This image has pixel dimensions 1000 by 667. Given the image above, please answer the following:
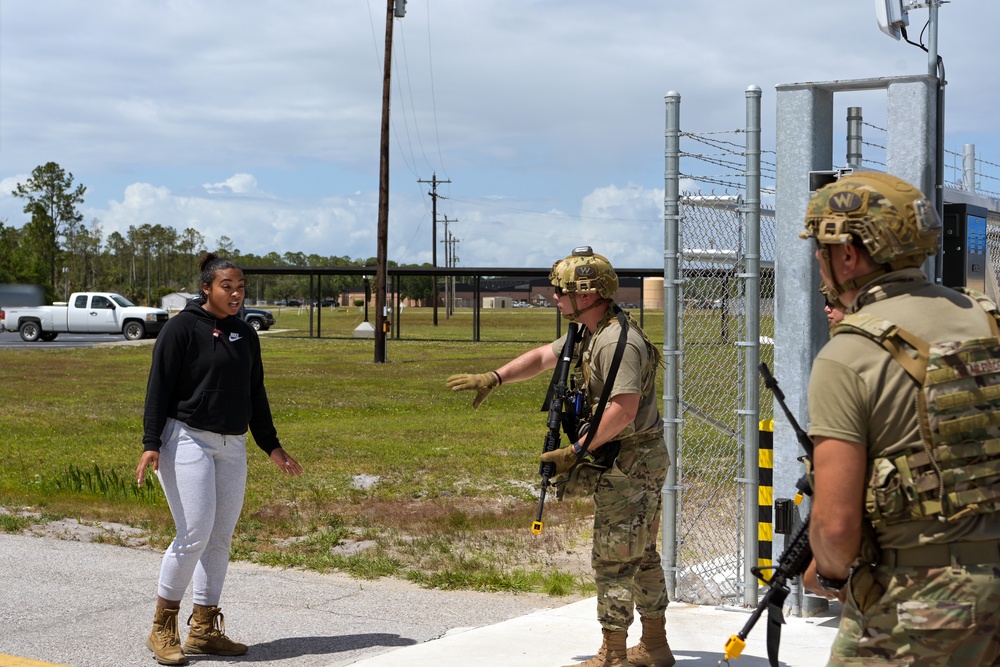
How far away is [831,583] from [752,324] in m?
3.63

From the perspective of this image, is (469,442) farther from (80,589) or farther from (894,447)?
(894,447)

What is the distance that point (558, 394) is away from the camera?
204 inches

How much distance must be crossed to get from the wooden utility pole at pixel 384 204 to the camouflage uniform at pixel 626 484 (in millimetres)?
27493

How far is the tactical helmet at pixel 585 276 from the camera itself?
16.9 ft

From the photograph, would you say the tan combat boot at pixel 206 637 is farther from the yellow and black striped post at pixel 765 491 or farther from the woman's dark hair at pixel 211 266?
the yellow and black striped post at pixel 765 491

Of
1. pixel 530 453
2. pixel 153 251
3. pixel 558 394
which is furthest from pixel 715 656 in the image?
pixel 153 251

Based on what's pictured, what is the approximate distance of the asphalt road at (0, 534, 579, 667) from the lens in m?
5.90

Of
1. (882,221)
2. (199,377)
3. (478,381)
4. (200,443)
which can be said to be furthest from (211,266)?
(882,221)

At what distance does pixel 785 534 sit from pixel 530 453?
7850 millimetres

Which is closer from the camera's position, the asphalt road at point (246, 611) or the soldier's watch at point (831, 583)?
the soldier's watch at point (831, 583)

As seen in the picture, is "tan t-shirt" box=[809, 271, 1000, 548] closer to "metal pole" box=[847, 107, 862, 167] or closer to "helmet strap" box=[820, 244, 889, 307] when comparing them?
"helmet strap" box=[820, 244, 889, 307]

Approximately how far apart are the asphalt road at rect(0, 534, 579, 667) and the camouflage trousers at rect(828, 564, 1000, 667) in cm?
306

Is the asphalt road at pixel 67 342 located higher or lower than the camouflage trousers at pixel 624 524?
lower

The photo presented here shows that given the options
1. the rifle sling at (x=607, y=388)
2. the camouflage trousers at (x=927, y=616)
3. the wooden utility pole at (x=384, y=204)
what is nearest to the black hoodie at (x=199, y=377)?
the rifle sling at (x=607, y=388)
